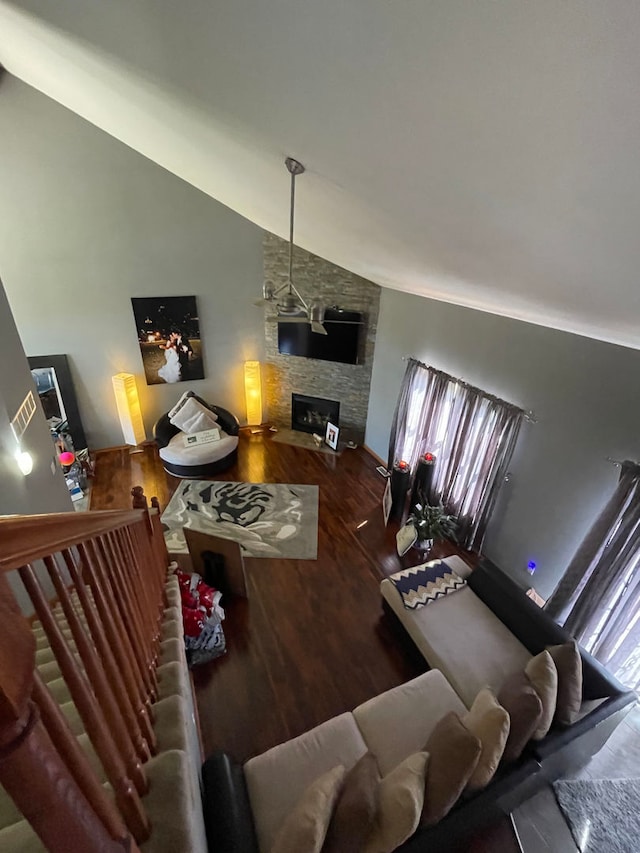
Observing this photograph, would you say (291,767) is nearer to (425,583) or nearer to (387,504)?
(425,583)

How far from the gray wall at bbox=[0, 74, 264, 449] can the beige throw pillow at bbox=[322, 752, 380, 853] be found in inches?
218

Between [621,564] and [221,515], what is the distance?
12.9 feet

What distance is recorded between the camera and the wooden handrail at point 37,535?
1.65ft

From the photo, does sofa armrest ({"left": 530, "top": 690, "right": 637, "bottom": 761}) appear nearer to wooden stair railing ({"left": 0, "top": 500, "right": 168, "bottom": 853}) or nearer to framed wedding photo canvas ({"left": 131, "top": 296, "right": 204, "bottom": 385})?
wooden stair railing ({"left": 0, "top": 500, "right": 168, "bottom": 853})

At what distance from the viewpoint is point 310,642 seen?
320 cm

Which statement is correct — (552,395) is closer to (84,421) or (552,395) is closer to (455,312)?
(455,312)

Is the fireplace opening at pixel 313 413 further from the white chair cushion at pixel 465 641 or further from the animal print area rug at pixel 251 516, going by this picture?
the white chair cushion at pixel 465 641

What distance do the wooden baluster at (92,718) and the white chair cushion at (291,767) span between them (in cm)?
127

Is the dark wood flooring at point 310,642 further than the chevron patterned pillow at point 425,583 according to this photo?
No

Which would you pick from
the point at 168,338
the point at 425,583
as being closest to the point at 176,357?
the point at 168,338

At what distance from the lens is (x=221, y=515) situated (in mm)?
4688

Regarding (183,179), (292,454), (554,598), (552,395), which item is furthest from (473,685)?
(183,179)


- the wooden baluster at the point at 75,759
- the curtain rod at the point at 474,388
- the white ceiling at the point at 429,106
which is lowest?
the curtain rod at the point at 474,388

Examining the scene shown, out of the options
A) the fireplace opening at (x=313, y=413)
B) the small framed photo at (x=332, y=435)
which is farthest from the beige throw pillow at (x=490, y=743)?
the fireplace opening at (x=313, y=413)
